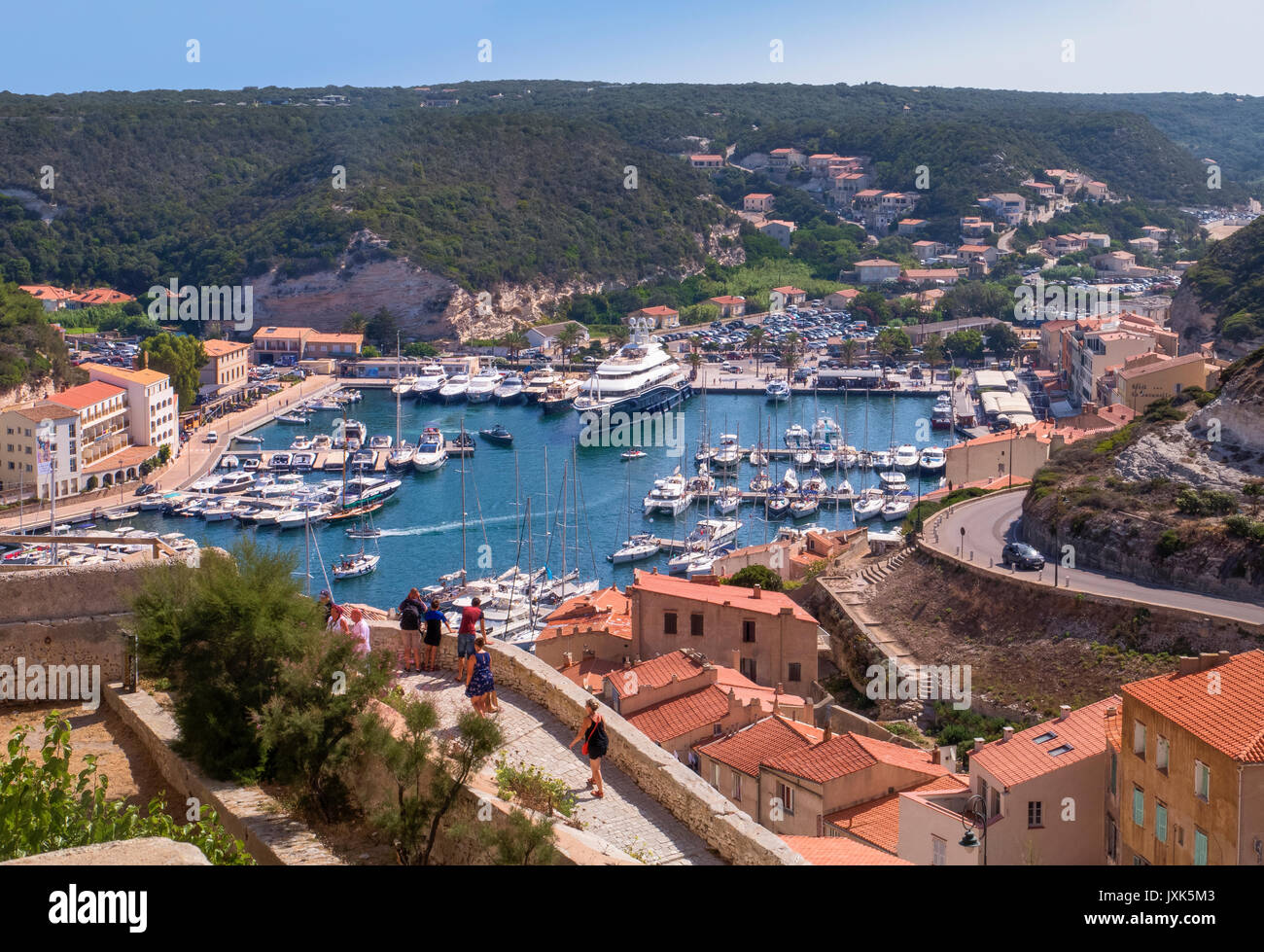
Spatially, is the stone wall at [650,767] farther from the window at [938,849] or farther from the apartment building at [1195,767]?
the window at [938,849]

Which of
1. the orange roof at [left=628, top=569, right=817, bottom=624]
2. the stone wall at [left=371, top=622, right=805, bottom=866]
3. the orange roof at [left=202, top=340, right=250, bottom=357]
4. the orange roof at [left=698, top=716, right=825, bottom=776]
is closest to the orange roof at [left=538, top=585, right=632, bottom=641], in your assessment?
the orange roof at [left=628, top=569, right=817, bottom=624]

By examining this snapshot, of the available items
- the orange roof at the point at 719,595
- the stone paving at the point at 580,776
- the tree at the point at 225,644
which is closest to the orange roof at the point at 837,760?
the orange roof at the point at 719,595

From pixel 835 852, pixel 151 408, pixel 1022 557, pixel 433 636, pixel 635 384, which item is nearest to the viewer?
pixel 433 636

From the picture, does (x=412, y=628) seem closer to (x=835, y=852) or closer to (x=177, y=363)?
(x=835, y=852)

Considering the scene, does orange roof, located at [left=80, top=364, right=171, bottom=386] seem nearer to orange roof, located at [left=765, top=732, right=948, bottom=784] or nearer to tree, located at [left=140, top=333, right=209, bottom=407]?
tree, located at [left=140, top=333, right=209, bottom=407]

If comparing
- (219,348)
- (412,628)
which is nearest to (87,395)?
(219,348)
